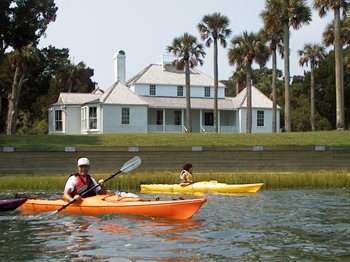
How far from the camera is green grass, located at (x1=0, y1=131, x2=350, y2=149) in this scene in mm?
31842

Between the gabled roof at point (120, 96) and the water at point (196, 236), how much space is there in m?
30.2

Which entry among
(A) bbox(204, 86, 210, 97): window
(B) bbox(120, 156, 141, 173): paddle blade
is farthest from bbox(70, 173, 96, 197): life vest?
(A) bbox(204, 86, 210, 97): window

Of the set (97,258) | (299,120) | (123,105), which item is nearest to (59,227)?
(97,258)

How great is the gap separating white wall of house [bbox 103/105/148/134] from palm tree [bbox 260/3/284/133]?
10.7 meters

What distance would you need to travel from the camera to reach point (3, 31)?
117 ft

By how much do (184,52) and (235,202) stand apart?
3410 cm

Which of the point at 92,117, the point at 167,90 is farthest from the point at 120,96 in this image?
the point at 167,90

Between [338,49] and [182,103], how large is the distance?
17588mm

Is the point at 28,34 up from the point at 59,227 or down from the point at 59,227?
up

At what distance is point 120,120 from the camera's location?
46.7 m

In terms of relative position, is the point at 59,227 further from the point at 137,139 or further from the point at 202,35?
the point at 202,35

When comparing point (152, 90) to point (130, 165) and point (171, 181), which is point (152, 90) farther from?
point (130, 165)

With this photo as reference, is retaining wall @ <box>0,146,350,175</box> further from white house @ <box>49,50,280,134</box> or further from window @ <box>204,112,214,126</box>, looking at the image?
window @ <box>204,112,214,126</box>

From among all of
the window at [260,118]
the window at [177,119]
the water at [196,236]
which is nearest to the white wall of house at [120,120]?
the window at [177,119]
